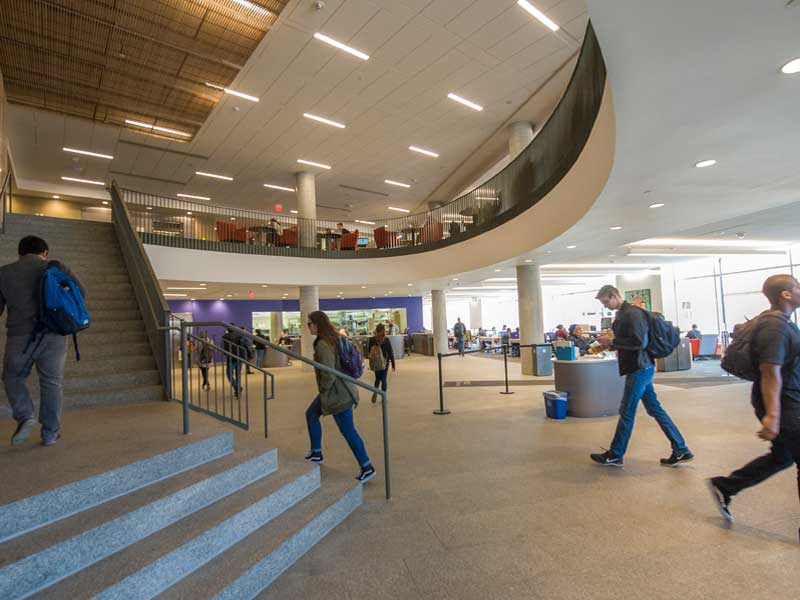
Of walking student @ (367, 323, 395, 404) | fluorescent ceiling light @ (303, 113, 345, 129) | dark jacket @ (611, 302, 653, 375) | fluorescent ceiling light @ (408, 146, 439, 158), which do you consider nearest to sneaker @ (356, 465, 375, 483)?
→ dark jacket @ (611, 302, 653, 375)

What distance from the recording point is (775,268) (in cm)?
1469

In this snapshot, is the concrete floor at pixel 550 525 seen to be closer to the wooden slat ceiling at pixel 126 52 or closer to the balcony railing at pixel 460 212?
the balcony railing at pixel 460 212

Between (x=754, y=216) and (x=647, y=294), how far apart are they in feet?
40.5

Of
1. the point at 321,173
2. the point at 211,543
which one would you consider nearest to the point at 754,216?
the point at 211,543

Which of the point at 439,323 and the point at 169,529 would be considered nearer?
the point at 169,529

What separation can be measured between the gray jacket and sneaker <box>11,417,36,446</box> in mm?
638

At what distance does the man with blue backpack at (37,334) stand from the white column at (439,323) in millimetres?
16487

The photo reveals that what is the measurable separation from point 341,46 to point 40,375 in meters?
8.18

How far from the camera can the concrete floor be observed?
2395 mm

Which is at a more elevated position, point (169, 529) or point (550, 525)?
point (169, 529)

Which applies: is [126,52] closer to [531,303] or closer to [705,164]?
[705,164]

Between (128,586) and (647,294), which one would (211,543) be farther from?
(647,294)

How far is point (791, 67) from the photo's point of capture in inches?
113

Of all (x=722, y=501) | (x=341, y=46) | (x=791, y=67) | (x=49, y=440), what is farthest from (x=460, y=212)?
(x=49, y=440)
